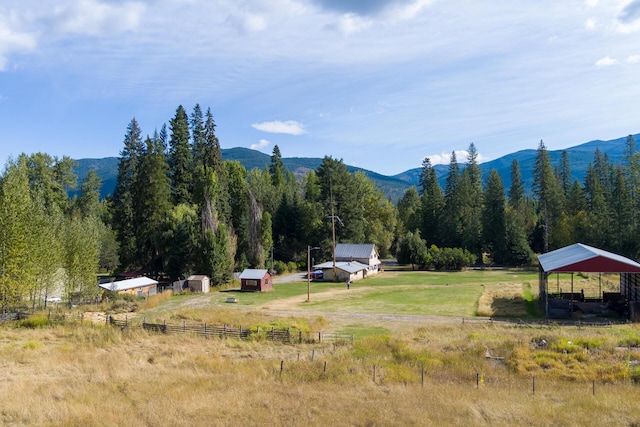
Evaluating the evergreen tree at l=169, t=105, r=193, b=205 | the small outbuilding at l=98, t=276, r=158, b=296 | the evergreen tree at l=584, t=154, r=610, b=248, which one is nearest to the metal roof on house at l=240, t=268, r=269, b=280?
the small outbuilding at l=98, t=276, r=158, b=296

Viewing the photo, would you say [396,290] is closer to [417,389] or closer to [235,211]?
[235,211]

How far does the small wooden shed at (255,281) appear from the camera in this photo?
179 ft

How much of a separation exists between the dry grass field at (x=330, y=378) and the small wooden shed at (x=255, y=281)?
2259 cm

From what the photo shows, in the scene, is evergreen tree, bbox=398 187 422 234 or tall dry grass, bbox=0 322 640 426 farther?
evergreen tree, bbox=398 187 422 234

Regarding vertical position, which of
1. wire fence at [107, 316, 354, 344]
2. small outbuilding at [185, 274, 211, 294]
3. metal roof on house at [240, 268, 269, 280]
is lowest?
wire fence at [107, 316, 354, 344]

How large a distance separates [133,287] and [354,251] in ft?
117

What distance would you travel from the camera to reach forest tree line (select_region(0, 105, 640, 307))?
4212cm

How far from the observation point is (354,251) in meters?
74.1

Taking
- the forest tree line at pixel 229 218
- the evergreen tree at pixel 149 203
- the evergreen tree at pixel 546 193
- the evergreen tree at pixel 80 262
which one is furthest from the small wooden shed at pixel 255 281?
the evergreen tree at pixel 546 193

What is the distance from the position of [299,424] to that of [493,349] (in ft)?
47.1

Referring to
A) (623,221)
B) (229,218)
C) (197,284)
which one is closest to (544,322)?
(197,284)

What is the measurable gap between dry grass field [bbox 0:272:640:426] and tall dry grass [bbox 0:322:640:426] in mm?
58

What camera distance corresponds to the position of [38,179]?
6956 centimetres

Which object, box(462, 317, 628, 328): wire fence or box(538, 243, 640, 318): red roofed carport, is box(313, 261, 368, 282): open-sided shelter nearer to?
box(462, 317, 628, 328): wire fence
